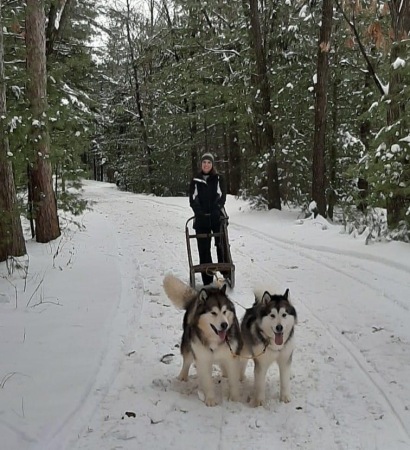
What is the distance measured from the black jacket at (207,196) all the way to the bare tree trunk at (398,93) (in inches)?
139

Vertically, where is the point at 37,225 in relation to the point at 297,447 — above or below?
above

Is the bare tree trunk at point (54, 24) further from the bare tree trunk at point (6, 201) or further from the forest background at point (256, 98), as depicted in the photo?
the bare tree trunk at point (6, 201)

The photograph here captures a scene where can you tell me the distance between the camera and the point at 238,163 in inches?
935

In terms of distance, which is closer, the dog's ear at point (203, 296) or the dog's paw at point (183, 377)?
the dog's ear at point (203, 296)

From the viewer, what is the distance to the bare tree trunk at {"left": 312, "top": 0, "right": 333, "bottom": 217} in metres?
13.1

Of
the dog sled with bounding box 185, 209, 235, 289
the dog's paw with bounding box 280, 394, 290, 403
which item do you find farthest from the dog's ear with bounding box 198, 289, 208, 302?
the dog sled with bounding box 185, 209, 235, 289

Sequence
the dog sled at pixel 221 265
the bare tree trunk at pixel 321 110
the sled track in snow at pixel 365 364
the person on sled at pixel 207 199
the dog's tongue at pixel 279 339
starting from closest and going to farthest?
the sled track in snow at pixel 365 364
the dog's tongue at pixel 279 339
the dog sled at pixel 221 265
the person on sled at pixel 207 199
the bare tree trunk at pixel 321 110

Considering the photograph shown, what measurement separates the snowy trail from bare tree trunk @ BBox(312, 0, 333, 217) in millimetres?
5844

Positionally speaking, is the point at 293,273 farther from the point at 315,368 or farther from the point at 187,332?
the point at 187,332

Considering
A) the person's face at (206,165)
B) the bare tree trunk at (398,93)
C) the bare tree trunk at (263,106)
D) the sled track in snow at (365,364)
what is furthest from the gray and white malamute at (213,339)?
the bare tree trunk at (263,106)

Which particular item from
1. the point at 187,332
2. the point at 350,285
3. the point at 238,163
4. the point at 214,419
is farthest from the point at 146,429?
the point at 238,163

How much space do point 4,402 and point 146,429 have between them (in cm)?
130

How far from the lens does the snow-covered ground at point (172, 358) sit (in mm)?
3746

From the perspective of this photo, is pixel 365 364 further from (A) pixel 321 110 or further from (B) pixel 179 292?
(A) pixel 321 110
